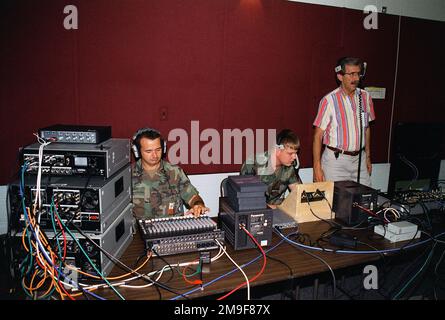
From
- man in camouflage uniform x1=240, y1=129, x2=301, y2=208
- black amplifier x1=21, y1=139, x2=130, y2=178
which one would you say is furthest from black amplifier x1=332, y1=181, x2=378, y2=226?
black amplifier x1=21, y1=139, x2=130, y2=178

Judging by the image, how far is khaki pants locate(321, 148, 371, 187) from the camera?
3092 mm

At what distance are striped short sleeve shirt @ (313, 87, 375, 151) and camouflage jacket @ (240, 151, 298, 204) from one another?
0.60 meters

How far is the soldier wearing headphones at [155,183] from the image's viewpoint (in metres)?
2.28

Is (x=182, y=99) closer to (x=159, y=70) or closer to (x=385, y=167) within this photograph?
(x=159, y=70)

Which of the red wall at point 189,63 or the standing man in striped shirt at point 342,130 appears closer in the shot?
the red wall at point 189,63

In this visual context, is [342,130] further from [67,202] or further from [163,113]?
[67,202]

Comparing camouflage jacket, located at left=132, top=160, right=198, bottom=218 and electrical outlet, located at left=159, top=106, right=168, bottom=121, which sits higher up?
electrical outlet, located at left=159, top=106, right=168, bottom=121

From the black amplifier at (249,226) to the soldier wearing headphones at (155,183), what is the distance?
1.81ft

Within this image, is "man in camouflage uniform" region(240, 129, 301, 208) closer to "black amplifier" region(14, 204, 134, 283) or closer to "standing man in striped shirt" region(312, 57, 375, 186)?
"standing man in striped shirt" region(312, 57, 375, 186)

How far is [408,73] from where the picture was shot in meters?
Answer: 4.04

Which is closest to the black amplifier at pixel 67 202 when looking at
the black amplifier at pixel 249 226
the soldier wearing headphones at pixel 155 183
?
the black amplifier at pixel 249 226

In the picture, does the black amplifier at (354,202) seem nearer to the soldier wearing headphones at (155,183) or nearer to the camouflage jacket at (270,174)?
the camouflage jacket at (270,174)

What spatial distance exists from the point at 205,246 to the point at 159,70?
6.06 feet
